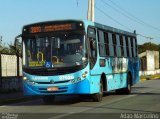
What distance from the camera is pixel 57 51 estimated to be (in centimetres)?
1762

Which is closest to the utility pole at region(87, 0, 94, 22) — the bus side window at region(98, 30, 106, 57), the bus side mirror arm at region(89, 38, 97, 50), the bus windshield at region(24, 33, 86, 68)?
the bus side window at region(98, 30, 106, 57)

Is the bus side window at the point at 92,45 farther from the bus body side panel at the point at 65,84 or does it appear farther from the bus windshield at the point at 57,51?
the bus body side panel at the point at 65,84

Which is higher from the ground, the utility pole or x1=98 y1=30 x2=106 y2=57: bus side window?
the utility pole

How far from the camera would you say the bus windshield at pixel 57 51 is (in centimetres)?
1747

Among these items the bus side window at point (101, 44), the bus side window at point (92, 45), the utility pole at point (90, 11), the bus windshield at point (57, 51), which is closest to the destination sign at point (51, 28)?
the bus windshield at point (57, 51)

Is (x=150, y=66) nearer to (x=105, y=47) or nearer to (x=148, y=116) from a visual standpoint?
(x=105, y=47)

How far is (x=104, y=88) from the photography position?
19.8 meters

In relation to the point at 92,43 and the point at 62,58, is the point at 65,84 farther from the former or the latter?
the point at 92,43

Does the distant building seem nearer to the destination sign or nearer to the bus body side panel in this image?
the destination sign

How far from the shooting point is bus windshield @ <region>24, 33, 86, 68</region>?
57.3 ft

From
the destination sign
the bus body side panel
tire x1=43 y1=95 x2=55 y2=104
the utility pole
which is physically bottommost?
tire x1=43 y1=95 x2=55 y2=104

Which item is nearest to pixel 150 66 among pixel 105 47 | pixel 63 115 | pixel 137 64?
pixel 137 64

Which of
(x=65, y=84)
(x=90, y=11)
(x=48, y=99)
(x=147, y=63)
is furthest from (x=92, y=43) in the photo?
(x=147, y=63)

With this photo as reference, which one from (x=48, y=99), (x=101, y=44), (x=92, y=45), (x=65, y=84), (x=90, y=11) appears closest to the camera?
(x=65, y=84)
